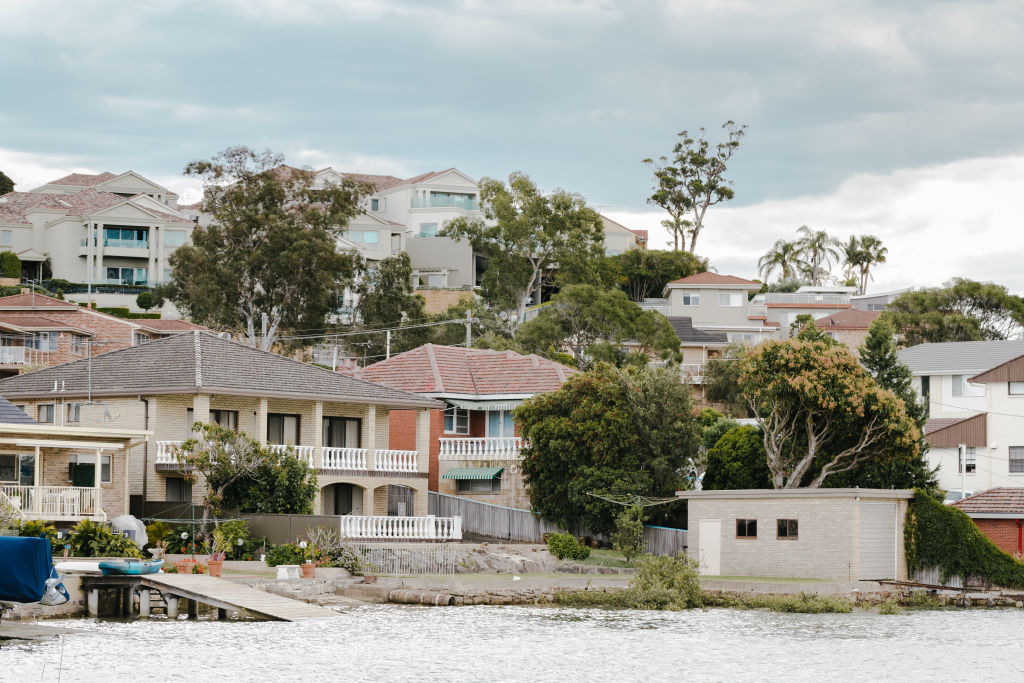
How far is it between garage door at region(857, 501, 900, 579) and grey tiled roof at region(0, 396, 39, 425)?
88.1 ft

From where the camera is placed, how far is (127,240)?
118562 millimetres

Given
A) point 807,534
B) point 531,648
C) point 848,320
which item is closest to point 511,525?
point 807,534

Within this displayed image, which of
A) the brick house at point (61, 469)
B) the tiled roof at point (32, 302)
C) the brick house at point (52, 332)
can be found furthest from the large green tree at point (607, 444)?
the tiled roof at point (32, 302)

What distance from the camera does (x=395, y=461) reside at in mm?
54938

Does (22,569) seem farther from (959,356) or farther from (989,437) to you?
(959,356)

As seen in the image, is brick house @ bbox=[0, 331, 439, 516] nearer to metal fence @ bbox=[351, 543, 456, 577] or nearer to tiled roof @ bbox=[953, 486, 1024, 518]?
metal fence @ bbox=[351, 543, 456, 577]

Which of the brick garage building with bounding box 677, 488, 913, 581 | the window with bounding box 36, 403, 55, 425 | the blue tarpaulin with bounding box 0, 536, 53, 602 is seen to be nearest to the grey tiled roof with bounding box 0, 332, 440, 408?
the window with bounding box 36, 403, 55, 425

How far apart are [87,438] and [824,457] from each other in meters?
26.4

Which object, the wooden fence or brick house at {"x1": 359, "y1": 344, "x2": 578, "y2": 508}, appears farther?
brick house at {"x1": 359, "y1": 344, "x2": 578, "y2": 508}

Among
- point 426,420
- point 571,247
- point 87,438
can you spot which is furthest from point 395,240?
point 87,438

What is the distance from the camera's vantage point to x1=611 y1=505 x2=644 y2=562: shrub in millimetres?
49531

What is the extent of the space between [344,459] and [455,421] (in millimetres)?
8922

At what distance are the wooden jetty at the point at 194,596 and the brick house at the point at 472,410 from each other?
20052 mm

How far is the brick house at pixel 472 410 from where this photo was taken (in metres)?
58.4
